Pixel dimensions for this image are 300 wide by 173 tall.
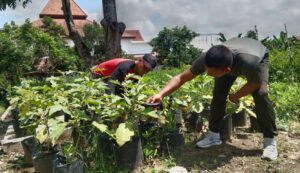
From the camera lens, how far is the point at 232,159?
2.18 m

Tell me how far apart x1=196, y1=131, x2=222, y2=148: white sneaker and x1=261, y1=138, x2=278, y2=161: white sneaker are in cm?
49

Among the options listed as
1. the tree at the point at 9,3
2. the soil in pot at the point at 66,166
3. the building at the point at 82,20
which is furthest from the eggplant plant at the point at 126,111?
the building at the point at 82,20

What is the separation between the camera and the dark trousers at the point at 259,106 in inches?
81.6

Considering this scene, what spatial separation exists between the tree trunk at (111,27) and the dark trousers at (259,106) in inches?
136

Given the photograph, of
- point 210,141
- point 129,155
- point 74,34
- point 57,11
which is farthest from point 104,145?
point 57,11

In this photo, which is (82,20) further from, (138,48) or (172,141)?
(172,141)

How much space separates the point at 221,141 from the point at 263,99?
2.42ft

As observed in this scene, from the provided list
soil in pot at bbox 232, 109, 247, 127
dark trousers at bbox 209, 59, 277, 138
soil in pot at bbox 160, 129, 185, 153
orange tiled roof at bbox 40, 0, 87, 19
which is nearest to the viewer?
dark trousers at bbox 209, 59, 277, 138

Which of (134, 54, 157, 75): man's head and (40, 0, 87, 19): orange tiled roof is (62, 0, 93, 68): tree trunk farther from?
(40, 0, 87, 19): orange tiled roof

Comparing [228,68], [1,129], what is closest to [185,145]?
[228,68]

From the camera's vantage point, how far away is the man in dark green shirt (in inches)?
67.1

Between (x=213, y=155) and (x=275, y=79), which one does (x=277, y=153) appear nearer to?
(x=213, y=155)

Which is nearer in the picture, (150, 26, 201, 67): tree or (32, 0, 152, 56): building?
(150, 26, 201, 67): tree

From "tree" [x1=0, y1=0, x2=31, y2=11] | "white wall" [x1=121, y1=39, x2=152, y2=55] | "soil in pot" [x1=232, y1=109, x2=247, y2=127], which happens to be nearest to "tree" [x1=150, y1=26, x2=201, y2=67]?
"white wall" [x1=121, y1=39, x2=152, y2=55]
